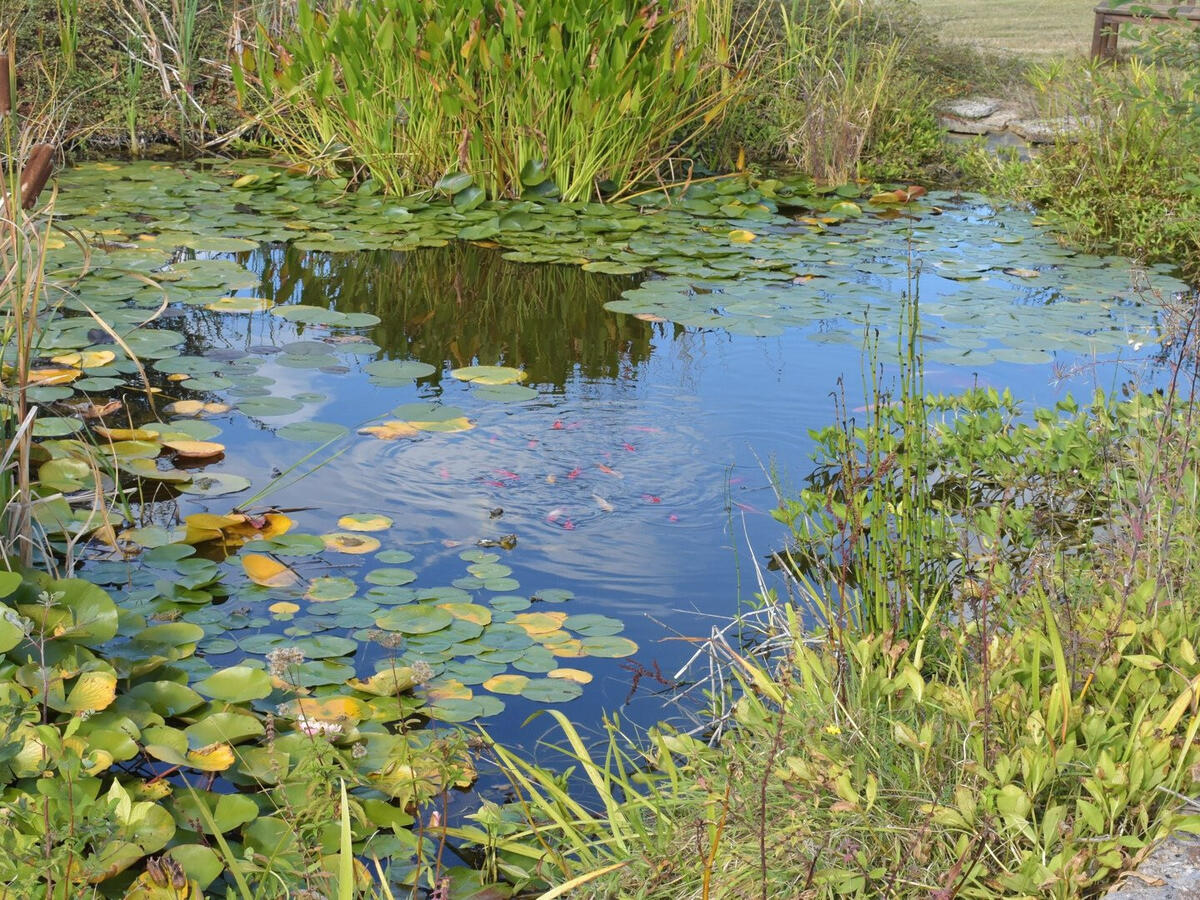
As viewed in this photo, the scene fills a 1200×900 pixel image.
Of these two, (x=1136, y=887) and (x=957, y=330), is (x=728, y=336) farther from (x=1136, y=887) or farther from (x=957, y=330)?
(x=1136, y=887)

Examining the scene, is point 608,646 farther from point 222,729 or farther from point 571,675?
point 222,729

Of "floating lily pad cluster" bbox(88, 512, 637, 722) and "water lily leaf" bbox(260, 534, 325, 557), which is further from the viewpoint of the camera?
"water lily leaf" bbox(260, 534, 325, 557)

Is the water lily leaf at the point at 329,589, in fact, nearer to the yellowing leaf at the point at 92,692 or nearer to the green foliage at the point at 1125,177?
the yellowing leaf at the point at 92,692

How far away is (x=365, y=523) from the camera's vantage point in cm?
305

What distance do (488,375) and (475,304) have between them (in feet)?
3.27

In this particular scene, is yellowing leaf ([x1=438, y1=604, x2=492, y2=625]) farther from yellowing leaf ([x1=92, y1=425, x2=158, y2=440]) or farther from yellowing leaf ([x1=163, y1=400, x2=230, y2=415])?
yellowing leaf ([x1=163, y1=400, x2=230, y2=415])

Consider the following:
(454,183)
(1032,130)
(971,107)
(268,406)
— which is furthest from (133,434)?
(971,107)

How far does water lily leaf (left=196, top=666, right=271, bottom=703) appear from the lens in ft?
7.02

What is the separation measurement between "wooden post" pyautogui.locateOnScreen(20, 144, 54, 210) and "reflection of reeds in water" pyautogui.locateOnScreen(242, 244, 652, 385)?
2074 millimetres

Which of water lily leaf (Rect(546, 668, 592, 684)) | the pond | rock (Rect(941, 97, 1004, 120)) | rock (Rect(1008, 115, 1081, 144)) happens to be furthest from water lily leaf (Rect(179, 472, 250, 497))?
rock (Rect(941, 97, 1004, 120))

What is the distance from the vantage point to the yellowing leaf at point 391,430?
360cm

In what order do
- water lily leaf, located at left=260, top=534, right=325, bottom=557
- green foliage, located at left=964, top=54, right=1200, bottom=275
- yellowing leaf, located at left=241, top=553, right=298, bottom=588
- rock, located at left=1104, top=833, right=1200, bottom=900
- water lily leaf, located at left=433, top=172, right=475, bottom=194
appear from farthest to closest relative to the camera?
water lily leaf, located at left=433, top=172, right=475, bottom=194 < green foliage, located at left=964, top=54, right=1200, bottom=275 < water lily leaf, located at left=260, top=534, right=325, bottom=557 < yellowing leaf, located at left=241, top=553, right=298, bottom=588 < rock, located at left=1104, top=833, right=1200, bottom=900

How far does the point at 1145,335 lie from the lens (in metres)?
4.35

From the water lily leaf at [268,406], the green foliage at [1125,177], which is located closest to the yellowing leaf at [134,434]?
the water lily leaf at [268,406]
